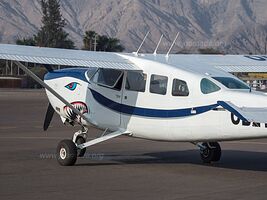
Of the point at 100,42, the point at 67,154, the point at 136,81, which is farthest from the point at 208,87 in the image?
the point at 100,42

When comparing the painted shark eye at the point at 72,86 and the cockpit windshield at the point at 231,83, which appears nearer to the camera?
the cockpit windshield at the point at 231,83

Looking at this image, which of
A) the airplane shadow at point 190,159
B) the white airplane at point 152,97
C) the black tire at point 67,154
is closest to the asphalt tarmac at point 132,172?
the airplane shadow at point 190,159

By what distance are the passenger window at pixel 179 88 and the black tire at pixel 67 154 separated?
2.41 meters

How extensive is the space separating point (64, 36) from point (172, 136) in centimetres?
11872

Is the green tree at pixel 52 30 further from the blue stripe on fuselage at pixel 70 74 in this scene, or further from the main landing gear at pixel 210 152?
the main landing gear at pixel 210 152

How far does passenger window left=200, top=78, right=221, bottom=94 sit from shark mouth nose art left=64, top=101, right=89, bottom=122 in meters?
3.10

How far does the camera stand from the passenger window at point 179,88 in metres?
13.7

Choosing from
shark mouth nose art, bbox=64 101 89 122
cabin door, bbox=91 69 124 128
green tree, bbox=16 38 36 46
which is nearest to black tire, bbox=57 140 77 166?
cabin door, bbox=91 69 124 128

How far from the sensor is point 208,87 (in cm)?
1347

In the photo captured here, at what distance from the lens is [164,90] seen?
14086mm

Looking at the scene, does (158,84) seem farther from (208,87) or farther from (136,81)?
(208,87)

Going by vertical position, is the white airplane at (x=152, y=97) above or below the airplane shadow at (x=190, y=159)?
above

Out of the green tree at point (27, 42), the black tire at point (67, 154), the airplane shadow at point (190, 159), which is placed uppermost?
the green tree at point (27, 42)

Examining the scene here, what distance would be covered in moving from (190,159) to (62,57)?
4.11m
